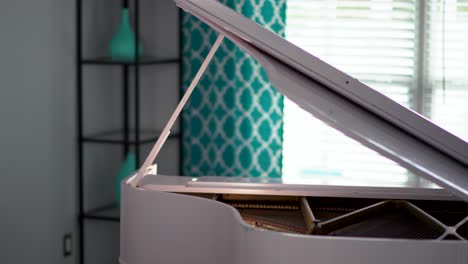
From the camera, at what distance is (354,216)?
107 inches

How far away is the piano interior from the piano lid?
0.22 metres

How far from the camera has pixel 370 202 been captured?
3.08m

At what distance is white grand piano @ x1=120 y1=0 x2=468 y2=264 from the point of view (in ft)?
7.57

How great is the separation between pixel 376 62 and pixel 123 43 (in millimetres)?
1411

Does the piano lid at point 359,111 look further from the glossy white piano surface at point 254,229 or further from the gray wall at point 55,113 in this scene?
the gray wall at point 55,113

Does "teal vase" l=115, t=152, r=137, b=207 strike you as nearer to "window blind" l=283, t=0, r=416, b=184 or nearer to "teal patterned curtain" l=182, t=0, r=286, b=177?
"teal patterned curtain" l=182, t=0, r=286, b=177

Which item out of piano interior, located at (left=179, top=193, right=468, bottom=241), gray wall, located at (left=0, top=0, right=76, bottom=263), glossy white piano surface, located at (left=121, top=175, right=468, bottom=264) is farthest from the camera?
gray wall, located at (left=0, top=0, right=76, bottom=263)

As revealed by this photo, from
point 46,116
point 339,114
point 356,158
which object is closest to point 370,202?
point 339,114

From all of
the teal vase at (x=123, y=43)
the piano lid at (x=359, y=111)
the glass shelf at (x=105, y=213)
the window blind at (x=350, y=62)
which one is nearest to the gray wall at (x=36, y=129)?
the glass shelf at (x=105, y=213)

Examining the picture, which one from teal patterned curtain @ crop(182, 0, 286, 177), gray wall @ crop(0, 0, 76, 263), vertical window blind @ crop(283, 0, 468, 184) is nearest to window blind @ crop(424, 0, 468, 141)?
vertical window blind @ crop(283, 0, 468, 184)

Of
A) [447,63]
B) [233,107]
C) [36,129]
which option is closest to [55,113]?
[36,129]

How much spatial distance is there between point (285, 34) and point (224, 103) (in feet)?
1.71

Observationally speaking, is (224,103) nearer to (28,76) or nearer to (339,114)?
(28,76)

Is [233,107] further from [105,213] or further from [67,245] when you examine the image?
[67,245]
